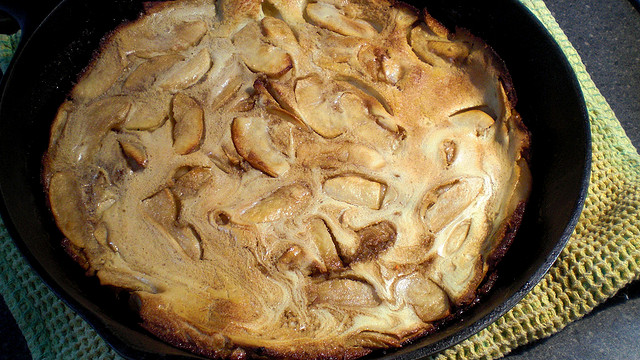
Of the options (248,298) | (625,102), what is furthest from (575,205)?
(625,102)

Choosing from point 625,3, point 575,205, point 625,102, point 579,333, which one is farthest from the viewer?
point 625,3

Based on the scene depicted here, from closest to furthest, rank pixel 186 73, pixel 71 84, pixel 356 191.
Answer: pixel 356 191 < pixel 186 73 < pixel 71 84

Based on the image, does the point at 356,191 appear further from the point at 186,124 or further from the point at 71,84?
the point at 71,84

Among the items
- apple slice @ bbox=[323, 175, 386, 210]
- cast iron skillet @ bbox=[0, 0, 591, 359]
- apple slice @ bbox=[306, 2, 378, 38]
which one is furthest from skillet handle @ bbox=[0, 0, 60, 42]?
apple slice @ bbox=[323, 175, 386, 210]

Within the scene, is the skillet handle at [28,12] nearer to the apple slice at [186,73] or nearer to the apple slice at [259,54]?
the apple slice at [186,73]

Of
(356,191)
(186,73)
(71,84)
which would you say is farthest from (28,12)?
(356,191)

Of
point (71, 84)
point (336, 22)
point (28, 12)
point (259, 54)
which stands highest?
point (336, 22)

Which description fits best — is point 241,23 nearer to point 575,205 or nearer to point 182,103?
point 182,103
